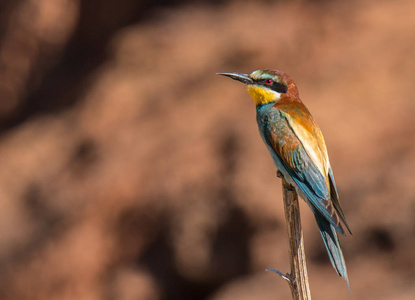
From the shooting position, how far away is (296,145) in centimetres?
230

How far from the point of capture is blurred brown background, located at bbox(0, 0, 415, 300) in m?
4.40

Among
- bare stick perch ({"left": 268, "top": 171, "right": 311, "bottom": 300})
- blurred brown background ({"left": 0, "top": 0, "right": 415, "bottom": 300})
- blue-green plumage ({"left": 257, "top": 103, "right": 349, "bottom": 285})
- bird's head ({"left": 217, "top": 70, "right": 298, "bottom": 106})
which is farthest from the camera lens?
blurred brown background ({"left": 0, "top": 0, "right": 415, "bottom": 300})

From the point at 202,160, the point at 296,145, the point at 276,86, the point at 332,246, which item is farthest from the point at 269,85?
the point at 202,160

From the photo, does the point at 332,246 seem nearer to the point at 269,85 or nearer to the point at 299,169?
the point at 299,169

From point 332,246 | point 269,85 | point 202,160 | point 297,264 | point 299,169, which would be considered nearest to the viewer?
point 297,264

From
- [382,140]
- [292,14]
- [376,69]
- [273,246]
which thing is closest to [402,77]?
[376,69]

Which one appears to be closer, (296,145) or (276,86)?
(296,145)

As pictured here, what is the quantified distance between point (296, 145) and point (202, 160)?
2591 mm

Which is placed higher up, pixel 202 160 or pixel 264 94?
pixel 264 94

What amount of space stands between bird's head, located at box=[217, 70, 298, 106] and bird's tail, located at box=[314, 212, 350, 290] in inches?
22.7

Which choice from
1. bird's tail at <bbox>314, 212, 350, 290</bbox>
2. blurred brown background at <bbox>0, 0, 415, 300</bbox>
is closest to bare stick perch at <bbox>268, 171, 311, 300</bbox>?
bird's tail at <bbox>314, 212, 350, 290</bbox>

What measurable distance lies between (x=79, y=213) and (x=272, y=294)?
5.68 ft

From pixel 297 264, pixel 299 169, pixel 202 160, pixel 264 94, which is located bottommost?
pixel 297 264

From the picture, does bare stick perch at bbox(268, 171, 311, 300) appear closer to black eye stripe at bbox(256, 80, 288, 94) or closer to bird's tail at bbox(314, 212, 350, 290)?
bird's tail at bbox(314, 212, 350, 290)
